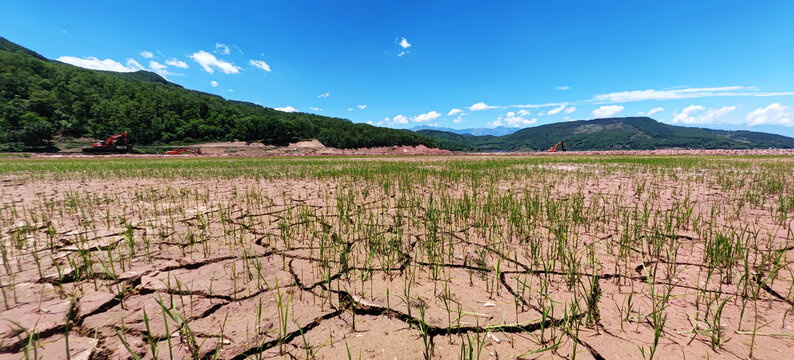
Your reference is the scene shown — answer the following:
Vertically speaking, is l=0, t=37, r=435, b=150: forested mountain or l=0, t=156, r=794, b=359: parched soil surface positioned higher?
l=0, t=37, r=435, b=150: forested mountain

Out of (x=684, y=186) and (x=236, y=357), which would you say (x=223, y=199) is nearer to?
(x=236, y=357)

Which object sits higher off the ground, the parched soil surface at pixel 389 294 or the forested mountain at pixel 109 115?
the forested mountain at pixel 109 115

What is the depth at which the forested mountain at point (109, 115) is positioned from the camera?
49844 millimetres

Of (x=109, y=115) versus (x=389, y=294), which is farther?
(x=109, y=115)

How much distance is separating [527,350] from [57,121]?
282ft

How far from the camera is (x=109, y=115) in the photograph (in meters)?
56.0

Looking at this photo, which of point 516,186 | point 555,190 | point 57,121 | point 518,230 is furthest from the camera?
point 57,121

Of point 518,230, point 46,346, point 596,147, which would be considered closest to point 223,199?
point 46,346

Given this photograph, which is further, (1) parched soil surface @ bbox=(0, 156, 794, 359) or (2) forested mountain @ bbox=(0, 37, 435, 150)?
(2) forested mountain @ bbox=(0, 37, 435, 150)

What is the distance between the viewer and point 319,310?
1775 millimetres

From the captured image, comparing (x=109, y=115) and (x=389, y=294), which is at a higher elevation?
(x=109, y=115)

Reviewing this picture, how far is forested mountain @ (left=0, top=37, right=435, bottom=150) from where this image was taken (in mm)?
49844

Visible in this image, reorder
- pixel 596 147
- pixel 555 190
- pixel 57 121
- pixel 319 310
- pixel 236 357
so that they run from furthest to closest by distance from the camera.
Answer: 1. pixel 596 147
2. pixel 57 121
3. pixel 555 190
4. pixel 319 310
5. pixel 236 357

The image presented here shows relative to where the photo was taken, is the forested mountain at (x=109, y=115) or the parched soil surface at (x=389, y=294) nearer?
the parched soil surface at (x=389, y=294)
